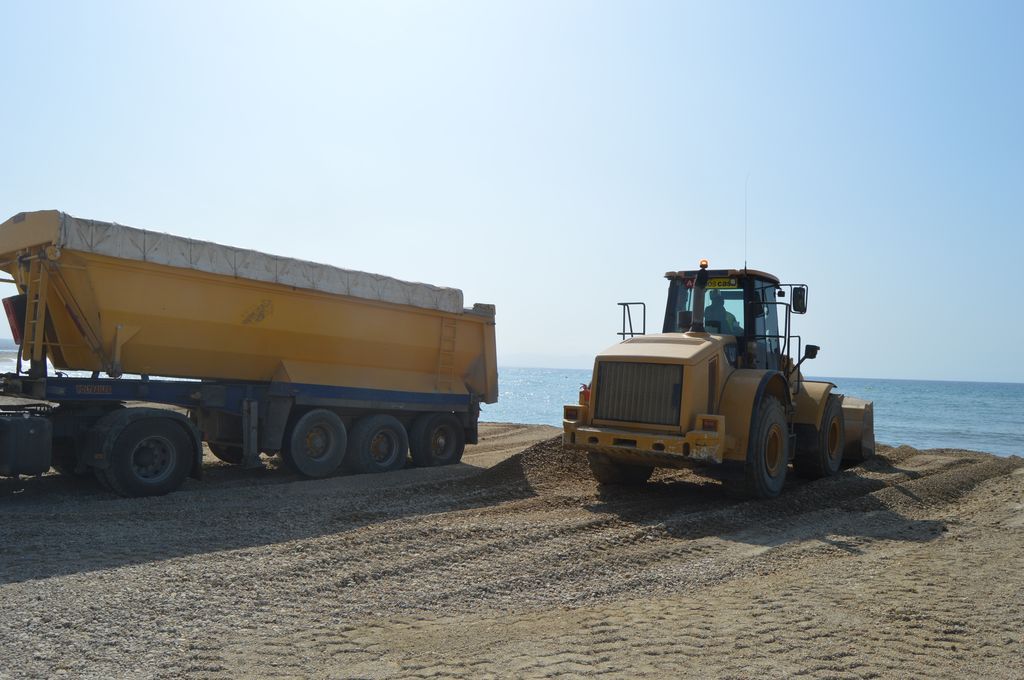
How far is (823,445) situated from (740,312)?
2.59 meters

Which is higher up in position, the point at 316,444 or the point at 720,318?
the point at 720,318

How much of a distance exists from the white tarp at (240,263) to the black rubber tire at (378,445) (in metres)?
1.87

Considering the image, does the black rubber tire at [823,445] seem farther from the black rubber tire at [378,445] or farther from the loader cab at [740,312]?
the black rubber tire at [378,445]

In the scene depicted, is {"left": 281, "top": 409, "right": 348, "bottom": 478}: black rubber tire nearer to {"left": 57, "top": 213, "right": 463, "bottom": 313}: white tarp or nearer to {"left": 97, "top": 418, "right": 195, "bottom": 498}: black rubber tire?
{"left": 97, "top": 418, "right": 195, "bottom": 498}: black rubber tire

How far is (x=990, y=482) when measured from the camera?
38.0 ft

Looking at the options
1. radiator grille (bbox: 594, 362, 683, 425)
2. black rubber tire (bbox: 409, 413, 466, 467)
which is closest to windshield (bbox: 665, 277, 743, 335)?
radiator grille (bbox: 594, 362, 683, 425)

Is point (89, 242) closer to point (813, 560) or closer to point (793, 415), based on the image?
point (813, 560)

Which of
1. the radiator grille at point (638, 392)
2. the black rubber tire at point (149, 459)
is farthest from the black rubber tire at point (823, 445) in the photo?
the black rubber tire at point (149, 459)

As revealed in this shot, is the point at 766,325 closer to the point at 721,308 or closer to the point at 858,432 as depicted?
the point at 721,308

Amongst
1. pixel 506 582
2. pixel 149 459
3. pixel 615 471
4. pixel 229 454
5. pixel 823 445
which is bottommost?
pixel 506 582

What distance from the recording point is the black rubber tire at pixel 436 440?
44.2 ft

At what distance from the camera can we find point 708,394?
974 cm

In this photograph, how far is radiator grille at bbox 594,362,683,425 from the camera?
9.44 m

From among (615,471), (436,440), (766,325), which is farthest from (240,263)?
(766,325)
